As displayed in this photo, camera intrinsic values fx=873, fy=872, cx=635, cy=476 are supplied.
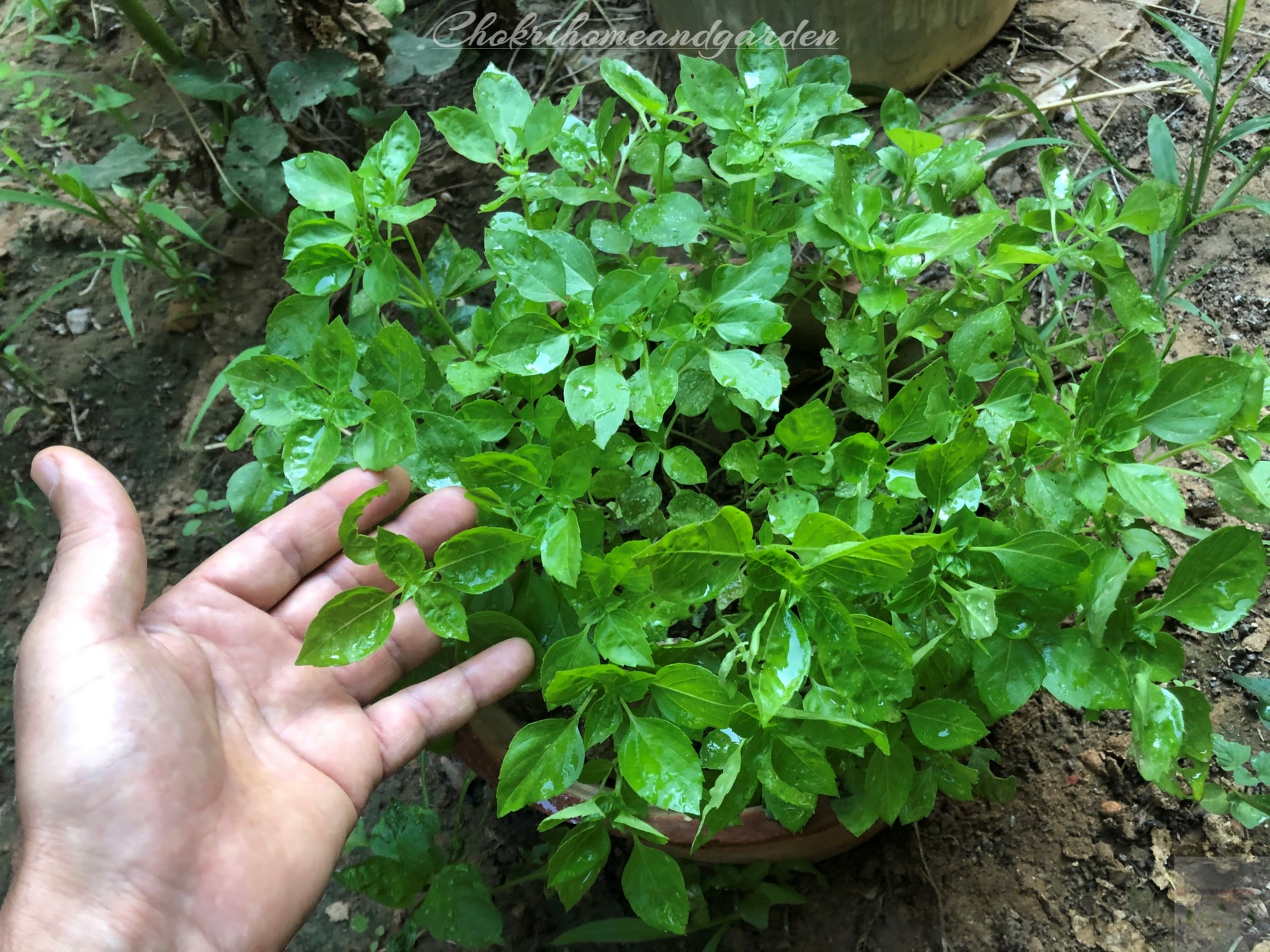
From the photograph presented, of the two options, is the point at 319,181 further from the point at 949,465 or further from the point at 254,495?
the point at 949,465

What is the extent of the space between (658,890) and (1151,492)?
0.60 metres

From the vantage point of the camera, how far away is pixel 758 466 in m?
0.97

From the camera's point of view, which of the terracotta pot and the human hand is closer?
the human hand

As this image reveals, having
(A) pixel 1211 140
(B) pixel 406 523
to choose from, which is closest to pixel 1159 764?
(B) pixel 406 523

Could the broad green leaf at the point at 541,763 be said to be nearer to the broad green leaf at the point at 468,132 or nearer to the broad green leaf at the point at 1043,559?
the broad green leaf at the point at 1043,559

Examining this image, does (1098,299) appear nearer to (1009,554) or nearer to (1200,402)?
(1200,402)

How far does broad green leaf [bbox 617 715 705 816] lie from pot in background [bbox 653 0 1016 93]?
1424mm

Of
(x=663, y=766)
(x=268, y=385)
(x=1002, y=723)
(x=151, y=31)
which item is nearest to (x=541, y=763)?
(x=663, y=766)

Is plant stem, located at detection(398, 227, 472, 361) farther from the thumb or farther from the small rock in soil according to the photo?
the small rock in soil

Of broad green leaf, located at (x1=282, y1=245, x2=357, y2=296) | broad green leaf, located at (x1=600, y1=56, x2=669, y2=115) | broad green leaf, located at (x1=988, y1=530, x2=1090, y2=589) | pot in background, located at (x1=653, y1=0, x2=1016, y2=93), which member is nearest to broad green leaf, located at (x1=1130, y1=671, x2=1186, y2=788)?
broad green leaf, located at (x1=988, y1=530, x2=1090, y2=589)

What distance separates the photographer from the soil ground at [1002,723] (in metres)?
1.20

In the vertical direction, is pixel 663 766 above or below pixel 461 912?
above

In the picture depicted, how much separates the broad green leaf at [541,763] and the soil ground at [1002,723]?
69 cm

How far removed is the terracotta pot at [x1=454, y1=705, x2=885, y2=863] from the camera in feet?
3.46
